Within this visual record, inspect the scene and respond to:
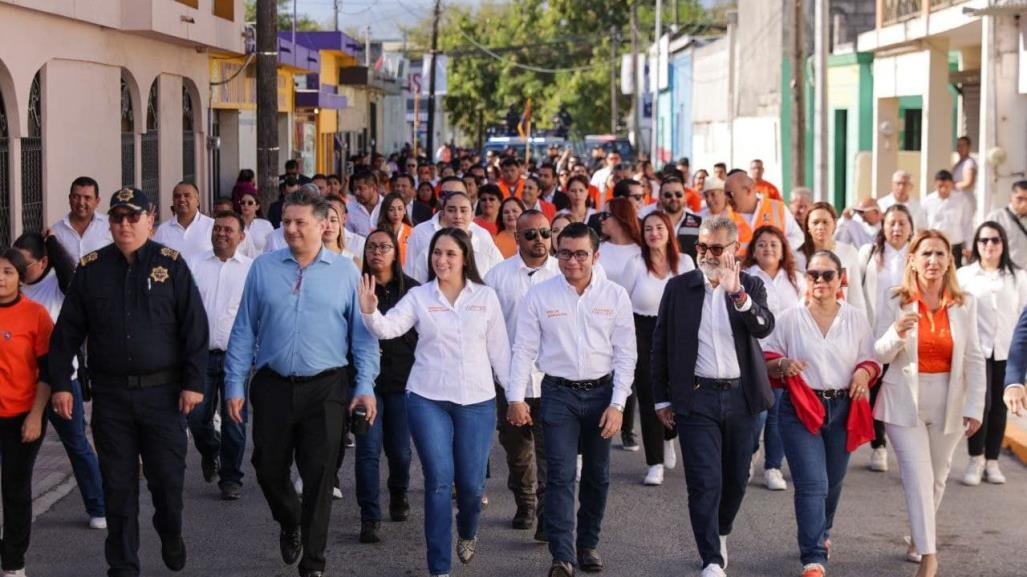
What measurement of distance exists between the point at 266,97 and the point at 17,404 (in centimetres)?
1200

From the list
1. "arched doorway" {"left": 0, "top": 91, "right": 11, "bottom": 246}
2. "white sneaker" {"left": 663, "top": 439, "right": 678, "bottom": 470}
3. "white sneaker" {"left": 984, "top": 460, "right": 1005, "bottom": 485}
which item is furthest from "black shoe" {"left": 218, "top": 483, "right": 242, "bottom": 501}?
"arched doorway" {"left": 0, "top": 91, "right": 11, "bottom": 246}

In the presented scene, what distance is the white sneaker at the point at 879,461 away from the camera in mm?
11023

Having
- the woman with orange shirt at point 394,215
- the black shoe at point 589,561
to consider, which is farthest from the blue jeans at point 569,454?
the woman with orange shirt at point 394,215

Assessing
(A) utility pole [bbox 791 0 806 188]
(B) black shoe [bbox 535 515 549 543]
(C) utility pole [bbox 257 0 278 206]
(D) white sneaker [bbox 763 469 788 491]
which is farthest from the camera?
(A) utility pole [bbox 791 0 806 188]

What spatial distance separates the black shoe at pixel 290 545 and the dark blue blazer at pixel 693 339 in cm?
196

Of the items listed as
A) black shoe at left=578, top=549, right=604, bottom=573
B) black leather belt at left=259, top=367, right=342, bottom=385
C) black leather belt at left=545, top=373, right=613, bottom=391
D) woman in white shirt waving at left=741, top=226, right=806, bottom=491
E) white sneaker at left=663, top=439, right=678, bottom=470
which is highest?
woman in white shirt waving at left=741, top=226, right=806, bottom=491

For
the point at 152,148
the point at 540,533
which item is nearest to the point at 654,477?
the point at 540,533

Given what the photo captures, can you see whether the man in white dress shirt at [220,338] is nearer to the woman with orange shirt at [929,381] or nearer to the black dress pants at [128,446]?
the black dress pants at [128,446]

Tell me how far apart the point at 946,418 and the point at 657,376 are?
1506mm

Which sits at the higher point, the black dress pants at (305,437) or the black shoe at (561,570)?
the black dress pants at (305,437)

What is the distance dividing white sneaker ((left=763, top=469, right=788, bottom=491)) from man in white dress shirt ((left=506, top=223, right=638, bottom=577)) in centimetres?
245

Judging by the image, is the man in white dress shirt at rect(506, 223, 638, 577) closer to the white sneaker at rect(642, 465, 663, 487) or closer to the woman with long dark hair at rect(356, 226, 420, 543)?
the woman with long dark hair at rect(356, 226, 420, 543)

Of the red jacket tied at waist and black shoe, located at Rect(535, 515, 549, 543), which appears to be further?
black shoe, located at Rect(535, 515, 549, 543)

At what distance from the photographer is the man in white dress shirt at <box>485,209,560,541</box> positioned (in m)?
9.05
